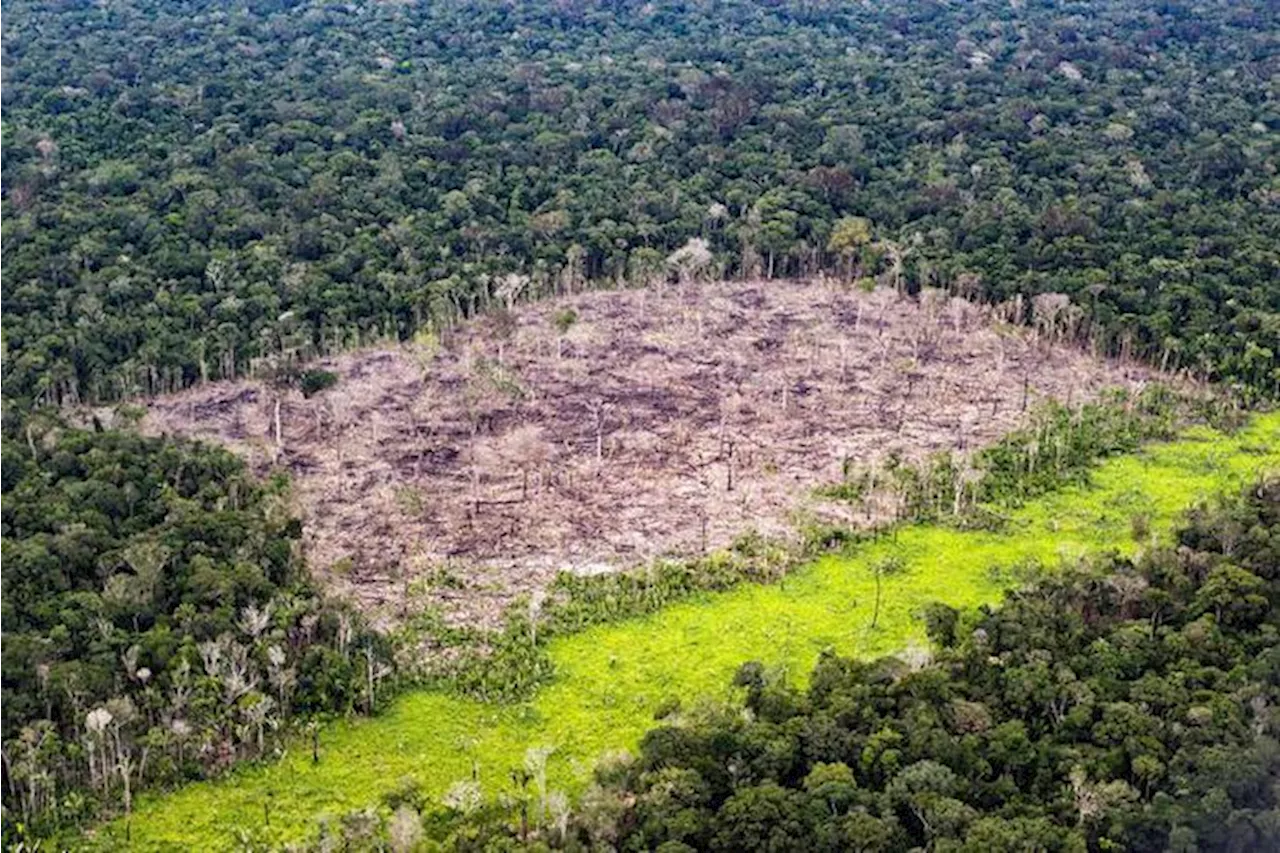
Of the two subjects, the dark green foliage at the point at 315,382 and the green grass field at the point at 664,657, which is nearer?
the green grass field at the point at 664,657

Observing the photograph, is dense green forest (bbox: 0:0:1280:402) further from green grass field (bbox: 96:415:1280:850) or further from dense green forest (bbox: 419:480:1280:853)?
dense green forest (bbox: 419:480:1280:853)

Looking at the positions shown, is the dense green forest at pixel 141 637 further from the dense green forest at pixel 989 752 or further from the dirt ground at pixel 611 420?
the dense green forest at pixel 989 752

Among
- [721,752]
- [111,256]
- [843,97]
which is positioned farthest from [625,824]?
[843,97]

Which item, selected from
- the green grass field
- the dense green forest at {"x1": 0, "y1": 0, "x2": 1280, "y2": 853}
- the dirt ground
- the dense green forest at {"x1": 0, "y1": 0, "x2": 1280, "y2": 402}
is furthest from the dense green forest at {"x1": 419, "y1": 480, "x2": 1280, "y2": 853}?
the dense green forest at {"x1": 0, "y1": 0, "x2": 1280, "y2": 402}

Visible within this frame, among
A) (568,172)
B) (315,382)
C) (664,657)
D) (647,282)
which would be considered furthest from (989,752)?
(568,172)

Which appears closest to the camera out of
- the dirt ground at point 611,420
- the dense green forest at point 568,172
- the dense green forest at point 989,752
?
the dense green forest at point 989,752

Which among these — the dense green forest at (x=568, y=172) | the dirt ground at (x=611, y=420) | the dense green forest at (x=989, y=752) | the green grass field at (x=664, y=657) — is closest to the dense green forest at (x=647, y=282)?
the dense green forest at (x=989, y=752)
